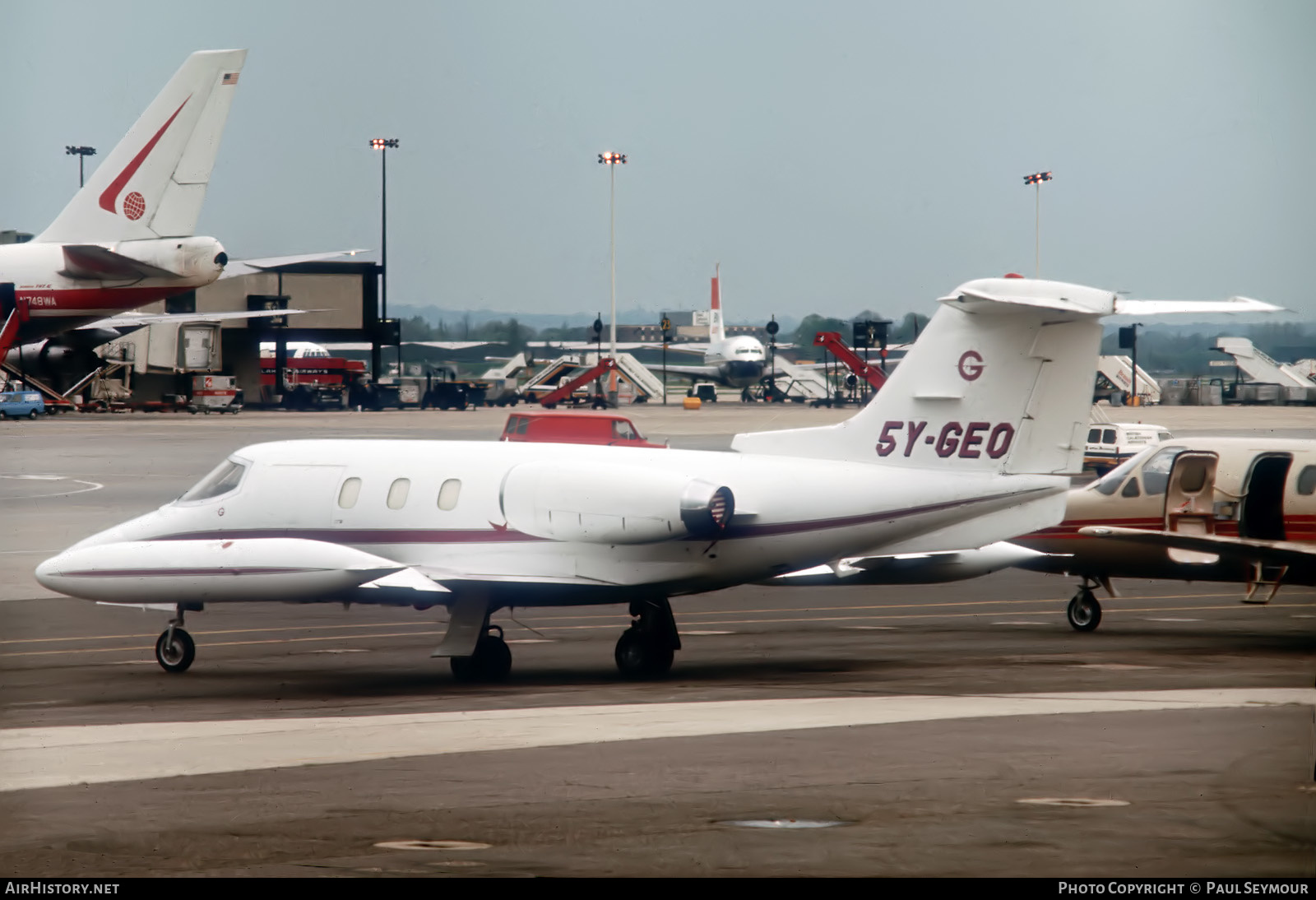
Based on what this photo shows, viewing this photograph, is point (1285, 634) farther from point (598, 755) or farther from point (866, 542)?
point (598, 755)

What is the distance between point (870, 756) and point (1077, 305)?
6327 mm

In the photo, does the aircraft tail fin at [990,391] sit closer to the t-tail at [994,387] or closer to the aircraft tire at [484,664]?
the t-tail at [994,387]

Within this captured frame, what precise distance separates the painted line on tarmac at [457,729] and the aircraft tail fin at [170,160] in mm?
17095

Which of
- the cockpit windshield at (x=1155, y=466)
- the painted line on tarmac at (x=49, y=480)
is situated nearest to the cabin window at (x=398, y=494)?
the cockpit windshield at (x=1155, y=466)

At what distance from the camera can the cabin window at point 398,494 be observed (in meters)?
16.7

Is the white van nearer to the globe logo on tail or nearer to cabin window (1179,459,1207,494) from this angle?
cabin window (1179,459,1207,494)

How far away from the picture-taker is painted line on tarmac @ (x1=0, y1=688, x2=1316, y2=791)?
11086 millimetres

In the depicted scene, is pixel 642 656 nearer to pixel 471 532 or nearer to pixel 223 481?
pixel 471 532

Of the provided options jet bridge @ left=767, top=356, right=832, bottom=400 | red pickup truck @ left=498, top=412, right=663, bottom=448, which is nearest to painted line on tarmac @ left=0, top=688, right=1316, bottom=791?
red pickup truck @ left=498, top=412, right=663, bottom=448

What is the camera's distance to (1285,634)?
1948 centimetres

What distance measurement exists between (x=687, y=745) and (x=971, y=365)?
20.7ft

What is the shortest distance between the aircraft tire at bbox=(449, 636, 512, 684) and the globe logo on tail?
1498 centimetres

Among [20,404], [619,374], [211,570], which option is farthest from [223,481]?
[619,374]
